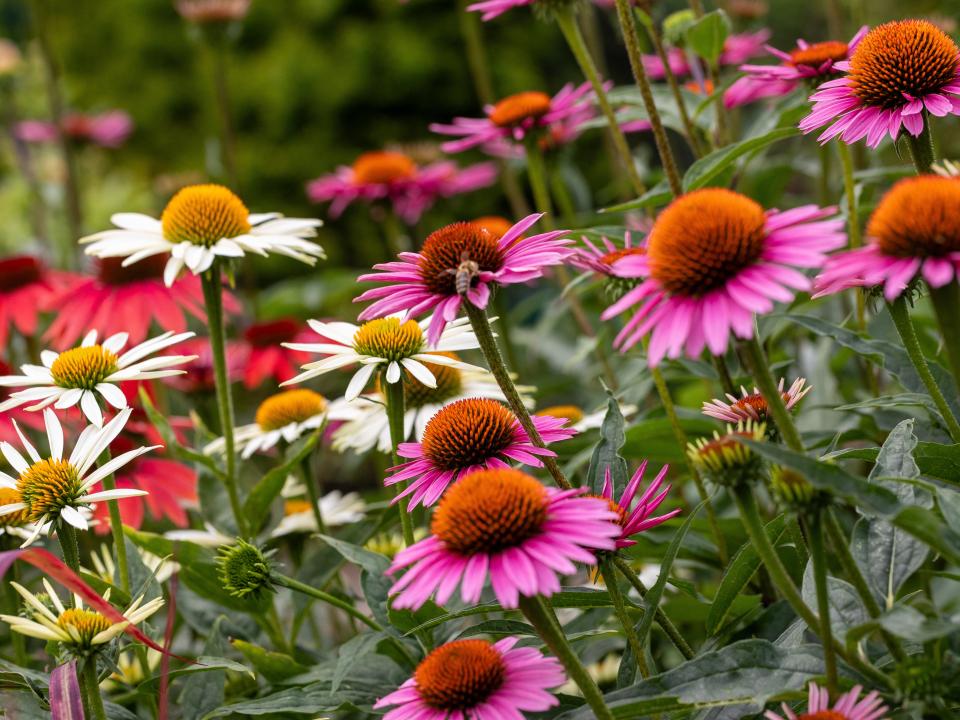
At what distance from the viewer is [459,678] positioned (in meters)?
0.62

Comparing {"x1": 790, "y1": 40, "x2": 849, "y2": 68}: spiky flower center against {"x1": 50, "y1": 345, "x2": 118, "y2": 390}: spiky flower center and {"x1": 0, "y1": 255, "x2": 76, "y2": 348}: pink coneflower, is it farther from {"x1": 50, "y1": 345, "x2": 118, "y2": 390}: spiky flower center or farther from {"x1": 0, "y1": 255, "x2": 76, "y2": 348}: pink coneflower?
{"x1": 0, "y1": 255, "x2": 76, "y2": 348}: pink coneflower

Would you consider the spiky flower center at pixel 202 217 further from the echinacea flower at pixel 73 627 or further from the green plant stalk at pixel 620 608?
the green plant stalk at pixel 620 608

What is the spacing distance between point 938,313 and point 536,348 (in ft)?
4.56

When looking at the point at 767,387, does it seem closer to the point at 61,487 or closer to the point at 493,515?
the point at 493,515

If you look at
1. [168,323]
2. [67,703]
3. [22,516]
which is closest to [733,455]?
[67,703]

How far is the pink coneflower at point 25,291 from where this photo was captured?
1419mm

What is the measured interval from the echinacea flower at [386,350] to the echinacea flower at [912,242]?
1.14ft

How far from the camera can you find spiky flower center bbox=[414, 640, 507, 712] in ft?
2.04

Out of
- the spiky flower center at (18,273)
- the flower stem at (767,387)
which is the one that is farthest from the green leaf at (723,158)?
the spiky flower center at (18,273)

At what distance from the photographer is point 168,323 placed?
1.33 meters

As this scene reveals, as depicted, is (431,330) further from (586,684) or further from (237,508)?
(237,508)

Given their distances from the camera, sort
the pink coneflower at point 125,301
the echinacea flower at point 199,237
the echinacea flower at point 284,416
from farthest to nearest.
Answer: the pink coneflower at point 125,301 → the echinacea flower at point 284,416 → the echinacea flower at point 199,237

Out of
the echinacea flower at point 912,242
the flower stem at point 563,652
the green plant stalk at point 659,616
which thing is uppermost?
the echinacea flower at point 912,242

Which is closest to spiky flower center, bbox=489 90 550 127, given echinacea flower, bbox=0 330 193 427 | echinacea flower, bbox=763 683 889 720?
echinacea flower, bbox=0 330 193 427
